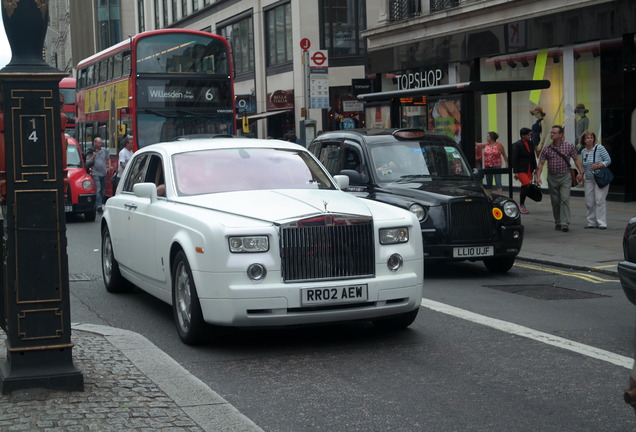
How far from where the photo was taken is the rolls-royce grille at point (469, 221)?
38.6 feet

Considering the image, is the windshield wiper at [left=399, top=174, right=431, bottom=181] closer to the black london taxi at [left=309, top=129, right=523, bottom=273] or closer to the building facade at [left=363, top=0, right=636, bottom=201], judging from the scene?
the black london taxi at [left=309, top=129, right=523, bottom=273]

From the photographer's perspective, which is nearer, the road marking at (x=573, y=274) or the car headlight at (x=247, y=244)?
the car headlight at (x=247, y=244)

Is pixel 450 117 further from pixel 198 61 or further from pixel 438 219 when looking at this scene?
pixel 438 219

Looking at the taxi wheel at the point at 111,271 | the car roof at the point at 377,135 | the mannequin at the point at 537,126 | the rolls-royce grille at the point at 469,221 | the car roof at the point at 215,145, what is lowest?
the taxi wheel at the point at 111,271

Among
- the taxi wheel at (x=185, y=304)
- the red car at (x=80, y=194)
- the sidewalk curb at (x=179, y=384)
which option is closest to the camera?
the sidewalk curb at (x=179, y=384)

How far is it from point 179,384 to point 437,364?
1936 millimetres

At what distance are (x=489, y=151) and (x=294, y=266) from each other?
1499cm

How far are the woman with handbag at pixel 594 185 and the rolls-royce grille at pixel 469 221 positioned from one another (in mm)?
5546

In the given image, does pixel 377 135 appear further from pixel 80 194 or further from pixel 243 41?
pixel 243 41

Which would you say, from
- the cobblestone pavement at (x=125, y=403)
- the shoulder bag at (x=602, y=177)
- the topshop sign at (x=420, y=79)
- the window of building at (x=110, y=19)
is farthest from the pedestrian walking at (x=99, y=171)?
the window of building at (x=110, y=19)

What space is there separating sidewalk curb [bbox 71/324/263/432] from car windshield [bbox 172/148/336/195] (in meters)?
1.54

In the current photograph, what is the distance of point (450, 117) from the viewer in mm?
23672

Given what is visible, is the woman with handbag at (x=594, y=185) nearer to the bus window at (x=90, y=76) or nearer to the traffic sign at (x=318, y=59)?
the traffic sign at (x=318, y=59)

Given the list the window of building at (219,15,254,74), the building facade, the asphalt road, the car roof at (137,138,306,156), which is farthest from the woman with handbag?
the window of building at (219,15,254,74)
